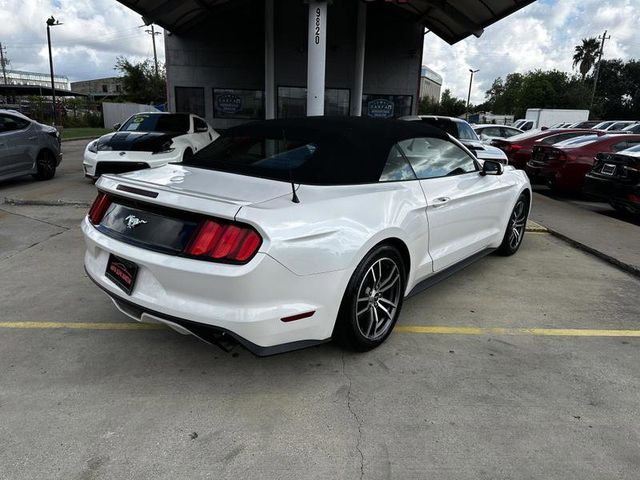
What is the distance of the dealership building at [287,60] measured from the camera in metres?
17.5

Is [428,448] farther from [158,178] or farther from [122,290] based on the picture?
[158,178]

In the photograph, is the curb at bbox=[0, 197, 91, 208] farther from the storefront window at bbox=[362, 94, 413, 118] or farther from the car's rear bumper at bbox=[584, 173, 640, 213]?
the storefront window at bbox=[362, 94, 413, 118]

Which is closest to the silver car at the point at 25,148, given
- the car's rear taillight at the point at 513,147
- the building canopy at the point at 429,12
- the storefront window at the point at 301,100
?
the building canopy at the point at 429,12

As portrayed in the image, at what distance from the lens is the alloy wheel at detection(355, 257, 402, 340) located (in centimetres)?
316

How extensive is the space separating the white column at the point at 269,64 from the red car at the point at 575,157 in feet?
32.1

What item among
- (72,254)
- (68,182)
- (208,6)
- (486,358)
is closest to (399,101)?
(208,6)

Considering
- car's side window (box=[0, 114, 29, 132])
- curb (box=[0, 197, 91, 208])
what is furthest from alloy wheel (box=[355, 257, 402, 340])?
car's side window (box=[0, 114, 29, 132])

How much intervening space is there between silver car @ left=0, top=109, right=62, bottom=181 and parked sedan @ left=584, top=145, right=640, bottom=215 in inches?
435

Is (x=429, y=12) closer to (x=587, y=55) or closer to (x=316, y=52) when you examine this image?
(x=316, y=52)

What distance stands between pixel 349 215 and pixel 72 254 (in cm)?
397

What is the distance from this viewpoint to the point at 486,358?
3350 mm

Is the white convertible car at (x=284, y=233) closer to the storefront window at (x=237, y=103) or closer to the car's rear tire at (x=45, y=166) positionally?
the car's rear tire at (x=45, y=166)

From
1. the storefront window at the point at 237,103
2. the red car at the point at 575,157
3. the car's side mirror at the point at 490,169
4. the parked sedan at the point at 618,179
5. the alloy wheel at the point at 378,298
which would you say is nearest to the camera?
the alloy wheel at the point at 378,298

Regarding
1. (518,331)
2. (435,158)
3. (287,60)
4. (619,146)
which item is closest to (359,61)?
(287,60)
